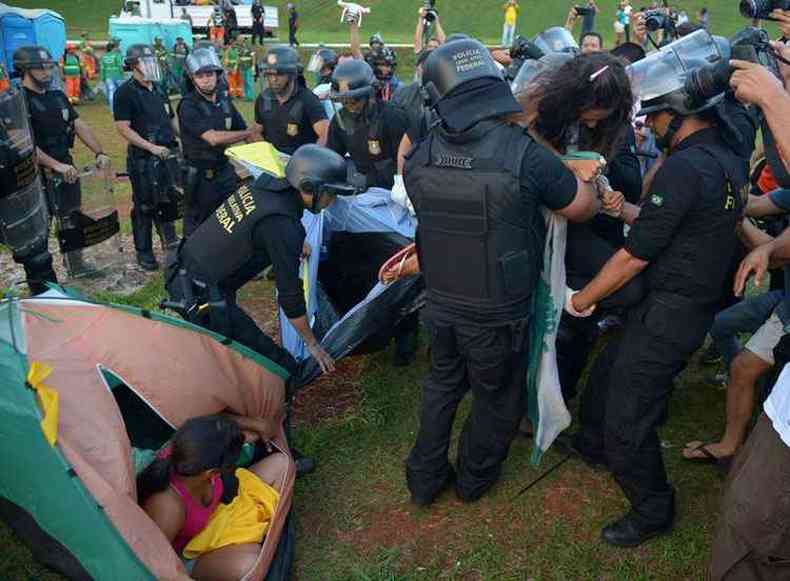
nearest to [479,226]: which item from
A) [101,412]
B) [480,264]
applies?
[480,264]

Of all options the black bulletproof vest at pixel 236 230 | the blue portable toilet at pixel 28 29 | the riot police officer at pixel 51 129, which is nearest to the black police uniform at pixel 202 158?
the riot police officer at pixel 51 129

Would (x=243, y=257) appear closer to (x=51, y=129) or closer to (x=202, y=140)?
(x=202, y=140)

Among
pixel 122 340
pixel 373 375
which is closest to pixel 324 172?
pixel 122 340

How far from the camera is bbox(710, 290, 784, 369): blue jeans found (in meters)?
3.55

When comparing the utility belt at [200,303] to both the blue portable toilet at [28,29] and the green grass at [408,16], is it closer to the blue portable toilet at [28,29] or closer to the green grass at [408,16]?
the blue portable toilet at [28,29]

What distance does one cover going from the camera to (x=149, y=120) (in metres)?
6.43

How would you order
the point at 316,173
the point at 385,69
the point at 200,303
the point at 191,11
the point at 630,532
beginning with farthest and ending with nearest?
the point at 191,11 → the point at 385,69 → the point at 200,303 → the point at 316,173 → the point at 630,532

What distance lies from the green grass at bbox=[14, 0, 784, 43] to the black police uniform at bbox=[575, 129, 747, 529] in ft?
90.4

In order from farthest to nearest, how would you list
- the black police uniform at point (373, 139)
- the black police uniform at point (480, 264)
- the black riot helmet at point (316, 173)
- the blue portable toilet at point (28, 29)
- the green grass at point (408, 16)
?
the green grass at point (408, 16), the blue portable toilet at point (28, 29), the black police uniform at point (373, 139), the black riot helmet at point (316, 173), the black police uniform at point (480, 264)

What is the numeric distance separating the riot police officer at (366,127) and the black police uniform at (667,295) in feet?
8.87

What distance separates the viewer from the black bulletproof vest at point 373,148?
5.14m

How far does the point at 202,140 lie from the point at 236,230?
292cm

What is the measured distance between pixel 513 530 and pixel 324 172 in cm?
192

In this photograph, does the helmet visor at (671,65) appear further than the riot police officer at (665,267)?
Yes
